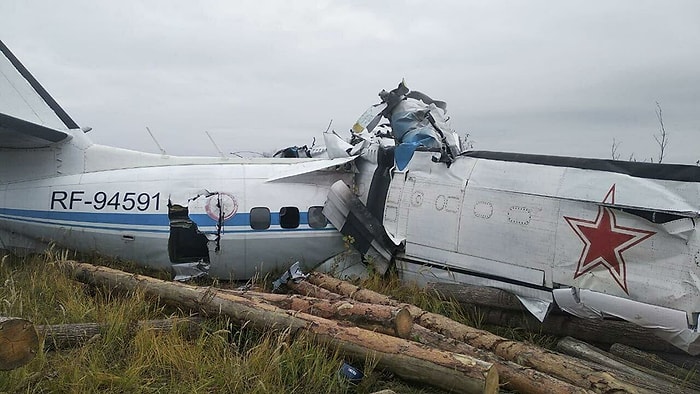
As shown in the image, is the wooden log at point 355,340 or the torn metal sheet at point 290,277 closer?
the wooden log at point 355,340

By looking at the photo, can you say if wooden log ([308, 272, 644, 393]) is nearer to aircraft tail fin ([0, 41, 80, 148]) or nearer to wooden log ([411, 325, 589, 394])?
wooden log ([411, 325, 589, 394])

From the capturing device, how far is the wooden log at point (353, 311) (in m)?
4.98

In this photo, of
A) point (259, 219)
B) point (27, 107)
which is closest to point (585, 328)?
point (259, 219)

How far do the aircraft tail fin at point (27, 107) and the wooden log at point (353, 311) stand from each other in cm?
513

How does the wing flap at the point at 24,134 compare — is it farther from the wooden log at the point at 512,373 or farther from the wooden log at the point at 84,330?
the wooden log at the point at 512,373

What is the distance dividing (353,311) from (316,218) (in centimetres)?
310

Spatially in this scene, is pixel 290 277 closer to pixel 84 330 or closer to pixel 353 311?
pixel 353 311

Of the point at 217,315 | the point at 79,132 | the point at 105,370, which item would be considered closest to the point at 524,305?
the point at 217,315

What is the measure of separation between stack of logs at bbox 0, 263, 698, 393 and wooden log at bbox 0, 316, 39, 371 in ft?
0.06

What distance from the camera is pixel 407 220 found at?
743 centimetres

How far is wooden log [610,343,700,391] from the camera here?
201 inches

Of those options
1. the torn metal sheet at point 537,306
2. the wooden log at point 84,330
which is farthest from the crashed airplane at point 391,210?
the wooden log at point 84,330

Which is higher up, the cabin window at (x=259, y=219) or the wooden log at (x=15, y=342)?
the cabin window at (x=259, y=219)

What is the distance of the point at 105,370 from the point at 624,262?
16.7 ft
